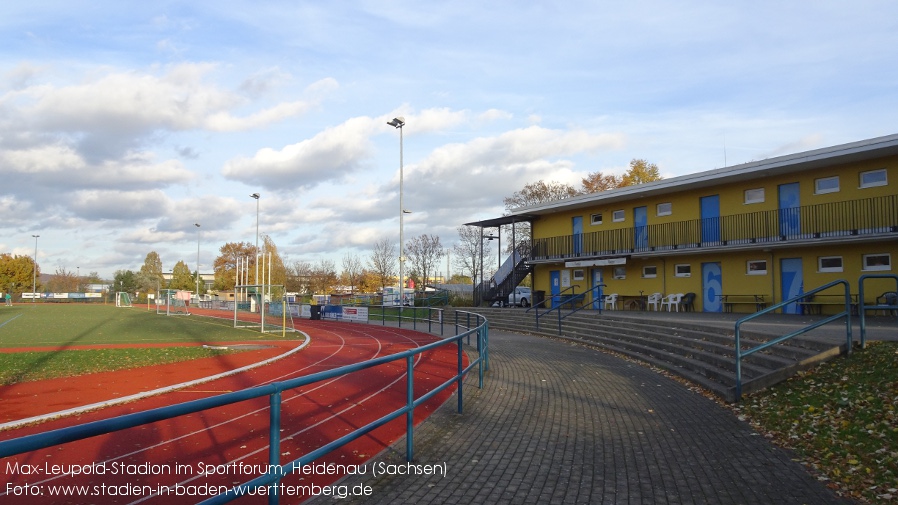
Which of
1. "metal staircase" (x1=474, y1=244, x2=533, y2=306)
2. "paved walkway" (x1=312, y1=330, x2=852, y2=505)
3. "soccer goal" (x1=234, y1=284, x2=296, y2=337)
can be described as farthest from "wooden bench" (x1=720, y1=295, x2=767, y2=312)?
"soccer goal" (x1=234, y1=284, x2=296, y2=337)

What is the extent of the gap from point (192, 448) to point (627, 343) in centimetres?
1240

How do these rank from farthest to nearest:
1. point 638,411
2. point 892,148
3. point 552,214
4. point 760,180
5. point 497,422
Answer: point 552,214 < point 760,180 < point 892,148 < point 638,411 < point 497,422

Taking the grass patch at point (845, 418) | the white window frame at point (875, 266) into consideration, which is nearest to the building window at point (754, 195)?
the white window frame at point (875, 266)

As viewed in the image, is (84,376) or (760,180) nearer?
(84,376)

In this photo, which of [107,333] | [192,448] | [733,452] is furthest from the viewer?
[107,333]

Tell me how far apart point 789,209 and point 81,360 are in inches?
967

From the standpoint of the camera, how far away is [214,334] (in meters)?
27.9

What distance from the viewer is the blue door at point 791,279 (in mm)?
22266

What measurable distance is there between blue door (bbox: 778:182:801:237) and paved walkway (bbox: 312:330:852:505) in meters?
15.1

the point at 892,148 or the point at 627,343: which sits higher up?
the point at 892,148

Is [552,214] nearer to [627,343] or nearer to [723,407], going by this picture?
[627,343]

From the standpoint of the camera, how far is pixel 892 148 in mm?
19281

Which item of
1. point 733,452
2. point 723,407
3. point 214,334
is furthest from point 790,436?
point 214,334

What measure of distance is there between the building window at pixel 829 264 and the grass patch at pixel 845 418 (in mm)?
14426
